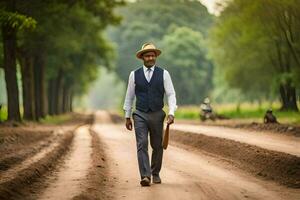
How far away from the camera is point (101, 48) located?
154 ft

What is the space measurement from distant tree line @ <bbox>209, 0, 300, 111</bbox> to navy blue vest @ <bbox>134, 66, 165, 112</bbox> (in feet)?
72.5

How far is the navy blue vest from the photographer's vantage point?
11.2 m

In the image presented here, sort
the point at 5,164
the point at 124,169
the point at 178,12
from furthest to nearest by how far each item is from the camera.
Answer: the point at 178,12 < the point at 5,164 < the point at 124,169

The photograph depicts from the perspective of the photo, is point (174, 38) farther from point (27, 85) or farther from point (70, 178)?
point (70, 178)

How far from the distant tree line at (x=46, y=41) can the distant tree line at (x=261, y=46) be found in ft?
28.7

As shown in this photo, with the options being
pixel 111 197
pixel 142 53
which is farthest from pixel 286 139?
pixel 111 197

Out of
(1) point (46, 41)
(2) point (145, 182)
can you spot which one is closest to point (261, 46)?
(1) point (46, 41)

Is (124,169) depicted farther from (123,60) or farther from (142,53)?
(123,60)

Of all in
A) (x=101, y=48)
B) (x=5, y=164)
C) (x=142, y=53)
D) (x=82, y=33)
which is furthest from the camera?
(x=101, y=48)

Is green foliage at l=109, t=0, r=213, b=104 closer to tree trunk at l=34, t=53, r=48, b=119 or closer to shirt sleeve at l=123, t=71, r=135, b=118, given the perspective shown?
tree trunk at l=34, t=53, r=48, b=119

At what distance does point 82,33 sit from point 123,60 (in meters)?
43.4

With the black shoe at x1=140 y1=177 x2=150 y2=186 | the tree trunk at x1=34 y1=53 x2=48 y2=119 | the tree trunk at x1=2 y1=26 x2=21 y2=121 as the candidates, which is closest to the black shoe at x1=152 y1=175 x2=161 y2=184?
the black shoe at x1=140 y1=177 x2=150 y2=186

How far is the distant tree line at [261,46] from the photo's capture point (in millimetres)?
35250

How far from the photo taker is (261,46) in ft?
141
